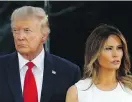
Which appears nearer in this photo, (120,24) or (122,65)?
(122,65)

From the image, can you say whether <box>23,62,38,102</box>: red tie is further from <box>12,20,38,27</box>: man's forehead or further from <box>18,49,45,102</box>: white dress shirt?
<box>12,20,38,27</box>: man's forehead

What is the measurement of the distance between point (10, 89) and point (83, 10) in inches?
97.2

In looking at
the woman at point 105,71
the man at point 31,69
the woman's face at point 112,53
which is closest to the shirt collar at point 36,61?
the man at point 31,69

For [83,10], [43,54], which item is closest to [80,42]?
[83,10]

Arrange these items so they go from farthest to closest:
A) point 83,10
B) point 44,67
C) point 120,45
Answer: point 83,10 < point 44,67 < point 120,45

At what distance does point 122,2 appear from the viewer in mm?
6512

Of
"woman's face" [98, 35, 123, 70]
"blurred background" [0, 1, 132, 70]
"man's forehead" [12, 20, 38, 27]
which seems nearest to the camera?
"woman's face" [98, 35, 123, 70]

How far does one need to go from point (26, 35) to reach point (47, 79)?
36 cm

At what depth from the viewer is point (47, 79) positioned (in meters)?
4.26

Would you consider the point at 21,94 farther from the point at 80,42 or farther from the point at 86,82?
the point at 80,42

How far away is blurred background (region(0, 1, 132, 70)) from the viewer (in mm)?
6473

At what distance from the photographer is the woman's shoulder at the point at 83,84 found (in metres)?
4.07

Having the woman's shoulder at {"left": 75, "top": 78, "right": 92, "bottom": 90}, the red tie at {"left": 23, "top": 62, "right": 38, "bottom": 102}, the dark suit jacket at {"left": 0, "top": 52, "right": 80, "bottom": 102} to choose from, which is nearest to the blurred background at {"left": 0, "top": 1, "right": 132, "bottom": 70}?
the dark suit jacket at {"left": 0, "top": 52, "right": 80, "bottom": 102}

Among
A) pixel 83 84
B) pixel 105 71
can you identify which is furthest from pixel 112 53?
pixel 83 84
